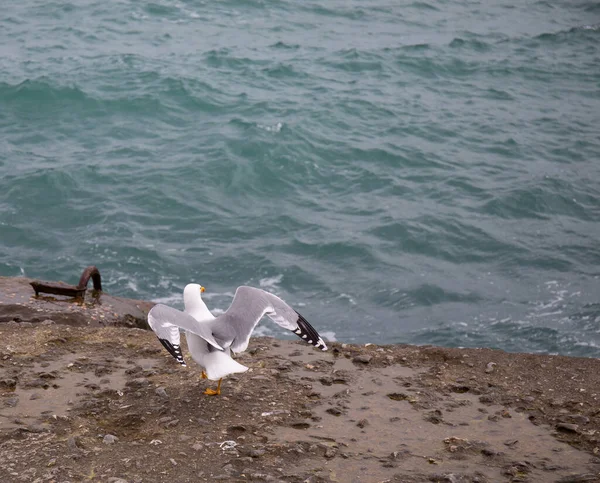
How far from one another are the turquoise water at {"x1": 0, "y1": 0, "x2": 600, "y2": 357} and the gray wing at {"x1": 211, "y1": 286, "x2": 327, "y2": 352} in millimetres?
4630

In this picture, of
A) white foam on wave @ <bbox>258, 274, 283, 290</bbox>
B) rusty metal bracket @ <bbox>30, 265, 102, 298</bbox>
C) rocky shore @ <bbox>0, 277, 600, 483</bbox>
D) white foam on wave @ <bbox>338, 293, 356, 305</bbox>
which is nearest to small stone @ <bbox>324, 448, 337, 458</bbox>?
rocky shore @ <bbox>0, 277, 600, 483</bbox>

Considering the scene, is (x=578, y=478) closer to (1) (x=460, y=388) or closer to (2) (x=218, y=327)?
(1) (x=460, y=388)

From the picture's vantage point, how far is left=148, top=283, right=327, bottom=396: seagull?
539 cm

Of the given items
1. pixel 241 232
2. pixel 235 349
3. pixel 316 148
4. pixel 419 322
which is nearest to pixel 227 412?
pixel 235 349

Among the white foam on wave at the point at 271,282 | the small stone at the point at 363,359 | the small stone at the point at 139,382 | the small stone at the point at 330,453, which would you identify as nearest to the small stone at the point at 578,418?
the small stone at the point at 363,359

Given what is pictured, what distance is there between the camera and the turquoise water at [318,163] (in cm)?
1188

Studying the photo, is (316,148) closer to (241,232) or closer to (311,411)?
(241,232)

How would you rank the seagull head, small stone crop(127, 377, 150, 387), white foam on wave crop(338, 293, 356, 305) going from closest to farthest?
small stone crop(127, 377, 150, 387) < the seagull head < white foam on wave crop(338, 293, 356, 305)

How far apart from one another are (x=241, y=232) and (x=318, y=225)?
1317 mm

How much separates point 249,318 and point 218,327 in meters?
0.22

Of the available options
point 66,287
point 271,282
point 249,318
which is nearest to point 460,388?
point 249,318

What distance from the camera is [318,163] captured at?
16469 millimetres

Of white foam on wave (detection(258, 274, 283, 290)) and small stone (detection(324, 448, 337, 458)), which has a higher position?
small stone (detection(324, 448, 337, 458))

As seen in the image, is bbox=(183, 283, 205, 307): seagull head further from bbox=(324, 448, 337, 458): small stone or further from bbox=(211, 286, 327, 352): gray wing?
bbox=(324, 448, 337, 458): small stone
